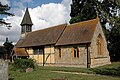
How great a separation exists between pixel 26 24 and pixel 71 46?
23018 millimetres

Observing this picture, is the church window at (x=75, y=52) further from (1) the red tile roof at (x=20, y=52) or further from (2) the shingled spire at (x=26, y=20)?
(2) the shingled spire at (x=26, y=20)

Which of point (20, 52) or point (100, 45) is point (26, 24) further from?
point (100, 45)

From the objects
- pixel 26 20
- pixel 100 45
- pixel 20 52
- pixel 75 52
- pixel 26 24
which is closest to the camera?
pixel 75 52

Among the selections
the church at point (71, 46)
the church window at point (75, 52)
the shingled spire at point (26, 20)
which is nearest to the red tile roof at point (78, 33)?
the church at point (71, 46)

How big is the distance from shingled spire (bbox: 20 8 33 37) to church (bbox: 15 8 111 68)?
852cm

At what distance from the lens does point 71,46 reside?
37688 millimetres

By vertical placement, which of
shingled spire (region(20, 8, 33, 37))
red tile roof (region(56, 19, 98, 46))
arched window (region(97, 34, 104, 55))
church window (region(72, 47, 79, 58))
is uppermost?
shingled spire (region(20, 8, 33, 37))

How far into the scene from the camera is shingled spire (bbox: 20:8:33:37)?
57281 mm

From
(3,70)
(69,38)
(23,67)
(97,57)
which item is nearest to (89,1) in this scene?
(69,38)

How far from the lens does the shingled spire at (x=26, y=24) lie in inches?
2255

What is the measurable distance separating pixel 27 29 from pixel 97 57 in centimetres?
2701

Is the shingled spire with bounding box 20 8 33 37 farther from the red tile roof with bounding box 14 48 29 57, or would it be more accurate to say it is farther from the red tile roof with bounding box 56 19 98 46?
the red tile roof with bounding box 56 19 98 46

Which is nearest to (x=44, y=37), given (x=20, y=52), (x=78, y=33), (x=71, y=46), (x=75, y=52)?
(x=20, y=52)

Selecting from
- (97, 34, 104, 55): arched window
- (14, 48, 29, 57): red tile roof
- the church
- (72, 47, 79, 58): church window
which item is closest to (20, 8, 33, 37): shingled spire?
(14, 48, 29, 57): red tile roof
